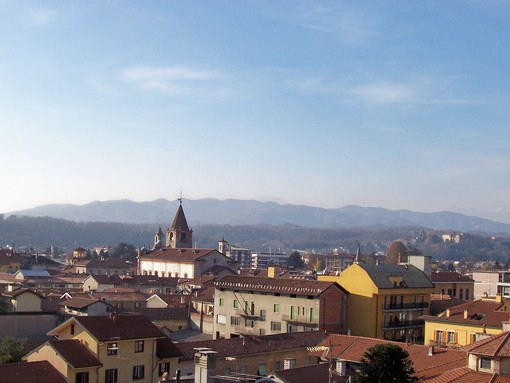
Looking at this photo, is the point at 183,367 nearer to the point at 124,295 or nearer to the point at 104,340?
the point at 104,340

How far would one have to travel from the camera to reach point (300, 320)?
4925 centimetres

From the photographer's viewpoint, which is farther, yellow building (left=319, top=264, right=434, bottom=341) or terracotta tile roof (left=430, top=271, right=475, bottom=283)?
terracotta tile roof (left=430, top=271, right=475, bottom=283)

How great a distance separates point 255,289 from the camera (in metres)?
52.1

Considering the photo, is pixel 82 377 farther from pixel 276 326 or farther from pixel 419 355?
pixel 276 326

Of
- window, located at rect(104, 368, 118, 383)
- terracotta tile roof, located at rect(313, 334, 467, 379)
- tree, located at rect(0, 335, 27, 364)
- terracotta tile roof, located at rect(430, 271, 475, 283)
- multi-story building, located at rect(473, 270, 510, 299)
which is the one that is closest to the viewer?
terracotta tile roof, located at rect(313, 334, 467, 379)

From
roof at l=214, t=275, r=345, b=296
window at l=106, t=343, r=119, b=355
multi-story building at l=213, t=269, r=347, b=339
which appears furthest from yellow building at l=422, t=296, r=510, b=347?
window at l=106, t=343, r=119, b=355

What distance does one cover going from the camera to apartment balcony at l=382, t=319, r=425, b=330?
50.6 metres

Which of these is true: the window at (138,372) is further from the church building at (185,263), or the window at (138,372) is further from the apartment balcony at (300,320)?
the church building at (185,263)

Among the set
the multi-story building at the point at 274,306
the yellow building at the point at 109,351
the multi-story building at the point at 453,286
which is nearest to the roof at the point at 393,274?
the multi-story building at the point at 274,306

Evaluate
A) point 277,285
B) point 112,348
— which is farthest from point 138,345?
point 277,285

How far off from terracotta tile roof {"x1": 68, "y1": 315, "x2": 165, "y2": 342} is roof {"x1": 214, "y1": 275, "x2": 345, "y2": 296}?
15.9 m

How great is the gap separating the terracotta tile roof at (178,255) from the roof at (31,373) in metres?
72.4

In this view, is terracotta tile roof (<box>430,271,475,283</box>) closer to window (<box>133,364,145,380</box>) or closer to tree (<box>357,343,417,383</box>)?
window (<box>133,364,145,380</box>)

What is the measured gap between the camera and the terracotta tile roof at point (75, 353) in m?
32.0
